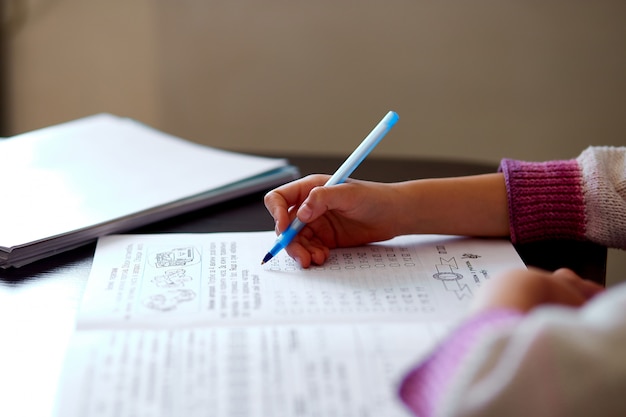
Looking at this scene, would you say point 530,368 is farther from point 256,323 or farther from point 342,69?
point 342,69

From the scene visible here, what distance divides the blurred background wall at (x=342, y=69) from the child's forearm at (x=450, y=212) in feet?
3.19

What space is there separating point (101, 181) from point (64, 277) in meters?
0.22

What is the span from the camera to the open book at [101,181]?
0.78 m

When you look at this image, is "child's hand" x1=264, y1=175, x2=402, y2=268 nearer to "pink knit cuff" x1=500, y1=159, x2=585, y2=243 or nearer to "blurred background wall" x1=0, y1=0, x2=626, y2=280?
"pink knit cuff" x1=500, y1=159, x2=585, y2=243

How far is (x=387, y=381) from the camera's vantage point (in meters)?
0.51

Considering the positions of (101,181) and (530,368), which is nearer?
(530,368)

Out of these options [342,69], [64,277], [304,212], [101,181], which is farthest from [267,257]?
[342,69]

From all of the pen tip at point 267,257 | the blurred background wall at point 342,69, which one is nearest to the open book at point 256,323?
the pen tip at point 267,257

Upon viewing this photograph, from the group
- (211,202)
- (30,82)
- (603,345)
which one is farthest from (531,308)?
(30,82)

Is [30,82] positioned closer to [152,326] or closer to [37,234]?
[37,234]

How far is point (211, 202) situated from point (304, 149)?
95 cm

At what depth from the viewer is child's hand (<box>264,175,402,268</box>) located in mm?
759

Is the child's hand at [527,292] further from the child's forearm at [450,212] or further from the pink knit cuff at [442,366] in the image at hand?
the child's forearm at [450,212]

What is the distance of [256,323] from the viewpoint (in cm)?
59
